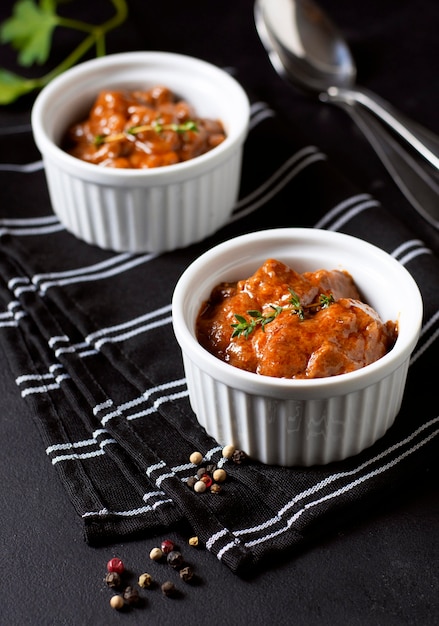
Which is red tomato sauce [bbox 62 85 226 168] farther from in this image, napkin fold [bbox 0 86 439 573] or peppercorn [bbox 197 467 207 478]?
peppercorn [bbox 197 467 207 478]

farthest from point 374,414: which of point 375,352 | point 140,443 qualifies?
point 140,443

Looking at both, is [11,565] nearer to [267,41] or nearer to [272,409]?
[272,409]

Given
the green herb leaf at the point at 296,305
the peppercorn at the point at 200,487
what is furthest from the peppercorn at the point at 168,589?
the green herb leaf at the point at 296,305

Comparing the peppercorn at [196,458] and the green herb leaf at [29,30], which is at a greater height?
the green herb leaf at [29,30]

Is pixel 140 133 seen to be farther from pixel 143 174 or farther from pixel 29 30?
pixel 29 30

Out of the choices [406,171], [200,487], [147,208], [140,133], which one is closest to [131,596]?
[200,487]

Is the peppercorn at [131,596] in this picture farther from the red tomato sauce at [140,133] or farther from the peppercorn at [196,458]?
the red tomato sauce at [140,133]

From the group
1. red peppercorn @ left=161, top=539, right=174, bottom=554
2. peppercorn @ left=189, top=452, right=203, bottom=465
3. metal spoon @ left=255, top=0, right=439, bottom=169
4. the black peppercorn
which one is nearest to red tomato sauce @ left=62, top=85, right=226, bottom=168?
metal spoon @ left=255, top=0, right=439, bottom=169
